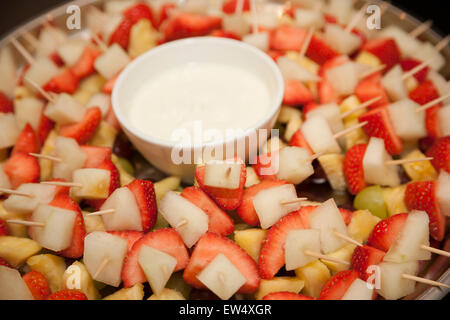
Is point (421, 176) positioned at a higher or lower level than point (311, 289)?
higher

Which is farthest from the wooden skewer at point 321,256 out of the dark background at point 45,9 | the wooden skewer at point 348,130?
the dark background at point 45,9

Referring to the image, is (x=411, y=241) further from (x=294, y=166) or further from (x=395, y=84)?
(x=395, y=84)

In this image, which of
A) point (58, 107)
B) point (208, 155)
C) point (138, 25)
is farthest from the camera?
point (138, 25)

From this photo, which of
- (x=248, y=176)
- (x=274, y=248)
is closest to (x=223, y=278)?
(x=274, y=248)

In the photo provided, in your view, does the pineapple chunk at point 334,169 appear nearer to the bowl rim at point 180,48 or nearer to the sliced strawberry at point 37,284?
the bowl rim at point 180,48

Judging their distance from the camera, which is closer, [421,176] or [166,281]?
[166,281]

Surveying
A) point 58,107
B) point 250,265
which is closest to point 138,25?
point 58,107

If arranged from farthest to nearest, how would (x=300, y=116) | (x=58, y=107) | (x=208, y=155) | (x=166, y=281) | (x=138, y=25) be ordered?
1. (x=138, y=25)
2. (x=300, y=116)
3. (x=58, y=107)
4. (x=208, y=155)
5. (x=166, y=281)

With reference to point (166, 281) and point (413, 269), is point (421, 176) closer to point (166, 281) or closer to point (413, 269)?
point (413, 269)
